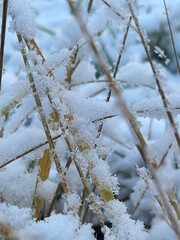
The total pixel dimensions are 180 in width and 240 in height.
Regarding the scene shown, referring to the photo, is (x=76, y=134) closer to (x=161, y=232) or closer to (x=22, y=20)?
(x=22, y=20)

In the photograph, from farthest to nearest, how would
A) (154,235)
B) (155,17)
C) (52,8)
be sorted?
(52,8) → (155,17) → (154,235)

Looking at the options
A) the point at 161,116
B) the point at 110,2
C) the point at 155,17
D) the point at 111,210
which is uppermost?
the point at 155,17

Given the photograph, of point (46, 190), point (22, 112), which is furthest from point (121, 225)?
point (22, 112)

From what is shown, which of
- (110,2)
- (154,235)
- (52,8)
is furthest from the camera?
(52,8)

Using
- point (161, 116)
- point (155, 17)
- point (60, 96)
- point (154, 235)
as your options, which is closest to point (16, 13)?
point (60, 96)

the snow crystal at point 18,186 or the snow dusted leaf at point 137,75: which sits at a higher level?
the snow dusted leaf at point 137,75

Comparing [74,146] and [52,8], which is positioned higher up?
[52,8]

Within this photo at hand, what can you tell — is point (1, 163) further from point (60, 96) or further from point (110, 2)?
point (110, 2)

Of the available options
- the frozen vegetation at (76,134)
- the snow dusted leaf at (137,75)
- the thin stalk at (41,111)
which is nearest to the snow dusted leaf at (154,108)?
the frozen vegetation at (76,134)

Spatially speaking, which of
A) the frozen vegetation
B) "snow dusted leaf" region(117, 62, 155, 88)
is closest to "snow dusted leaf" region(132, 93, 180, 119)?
the frozen vegetation

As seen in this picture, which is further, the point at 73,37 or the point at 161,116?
the point at 73,37

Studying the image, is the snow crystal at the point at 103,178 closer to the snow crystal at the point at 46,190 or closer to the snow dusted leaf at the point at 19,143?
the snow dusted leaf at the point at 19,143
